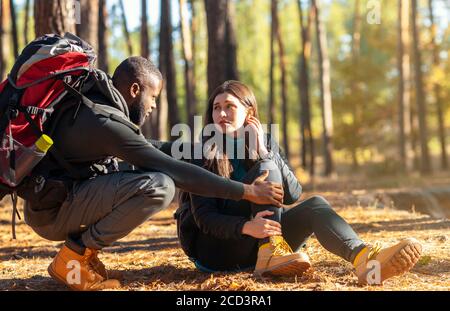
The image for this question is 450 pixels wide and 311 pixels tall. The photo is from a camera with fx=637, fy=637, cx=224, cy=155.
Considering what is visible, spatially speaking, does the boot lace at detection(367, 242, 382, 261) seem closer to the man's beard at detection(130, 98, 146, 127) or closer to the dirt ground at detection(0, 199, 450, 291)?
the dirt ground at detection(0, 199, 450, 291)

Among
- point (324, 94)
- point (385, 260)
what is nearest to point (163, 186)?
point (385, 260)

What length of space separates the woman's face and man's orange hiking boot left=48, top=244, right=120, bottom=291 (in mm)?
1159

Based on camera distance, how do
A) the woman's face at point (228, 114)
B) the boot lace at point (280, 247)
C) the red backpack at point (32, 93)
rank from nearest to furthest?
the red backpack at point (32, 93)
the boot lace at point (280, 247)
the woman's face at point (228, 114)

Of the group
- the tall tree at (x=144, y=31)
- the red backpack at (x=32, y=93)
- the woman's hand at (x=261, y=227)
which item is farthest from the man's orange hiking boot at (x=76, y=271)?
the tall tree at (x=144, y=31)

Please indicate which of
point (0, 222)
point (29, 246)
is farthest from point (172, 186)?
point (0, 222)

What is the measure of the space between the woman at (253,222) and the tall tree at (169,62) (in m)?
11.4

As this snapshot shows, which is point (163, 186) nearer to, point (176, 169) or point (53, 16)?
point (176, 169)

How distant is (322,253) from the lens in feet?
16.7

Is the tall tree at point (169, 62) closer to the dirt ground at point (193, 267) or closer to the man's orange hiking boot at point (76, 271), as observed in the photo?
the dirt ground at point (193, 267)

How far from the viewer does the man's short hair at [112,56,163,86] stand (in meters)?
3.94

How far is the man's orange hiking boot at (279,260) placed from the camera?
3834 mm

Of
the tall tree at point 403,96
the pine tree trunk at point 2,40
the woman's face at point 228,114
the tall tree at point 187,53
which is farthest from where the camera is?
the tall tree at point 403,96
